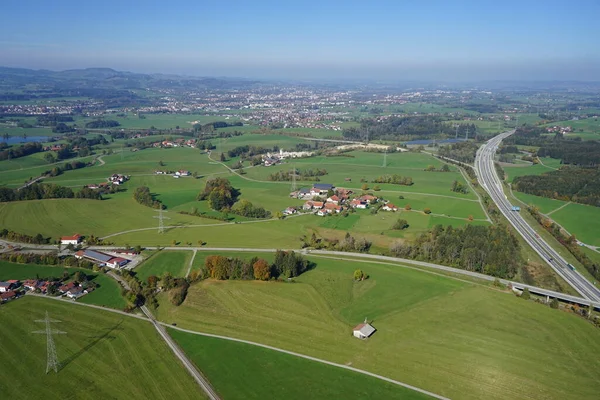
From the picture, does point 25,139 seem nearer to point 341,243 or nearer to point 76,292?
point 76,292

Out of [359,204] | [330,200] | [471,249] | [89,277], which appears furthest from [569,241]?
[89,277]

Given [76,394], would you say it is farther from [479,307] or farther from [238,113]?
[238,113]

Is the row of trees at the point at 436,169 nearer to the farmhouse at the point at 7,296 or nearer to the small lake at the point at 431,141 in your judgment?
the small lake at the point at 431,141

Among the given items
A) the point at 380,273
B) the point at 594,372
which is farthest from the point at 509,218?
the point at 594,372

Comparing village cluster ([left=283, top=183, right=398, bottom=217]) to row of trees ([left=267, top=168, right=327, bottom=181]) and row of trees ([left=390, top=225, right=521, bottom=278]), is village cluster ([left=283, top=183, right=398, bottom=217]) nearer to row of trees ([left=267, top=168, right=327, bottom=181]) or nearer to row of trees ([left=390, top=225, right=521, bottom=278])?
row of trees ([left=267, top=168, right=327, bottom=181])


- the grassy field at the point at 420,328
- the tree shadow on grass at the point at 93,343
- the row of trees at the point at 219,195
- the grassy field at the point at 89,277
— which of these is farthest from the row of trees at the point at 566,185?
the tree shadow on grass at the point at 93,343

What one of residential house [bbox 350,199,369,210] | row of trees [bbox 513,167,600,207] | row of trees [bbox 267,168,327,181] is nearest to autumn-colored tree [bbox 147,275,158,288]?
residential house [bbox 350,199,369,210]

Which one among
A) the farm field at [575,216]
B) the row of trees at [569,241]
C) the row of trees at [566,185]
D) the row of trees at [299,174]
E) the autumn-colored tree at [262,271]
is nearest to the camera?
the autumn-colored tree at [262,271]

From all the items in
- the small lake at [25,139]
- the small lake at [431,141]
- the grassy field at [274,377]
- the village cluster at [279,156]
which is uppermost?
the small lake at [25,139]
